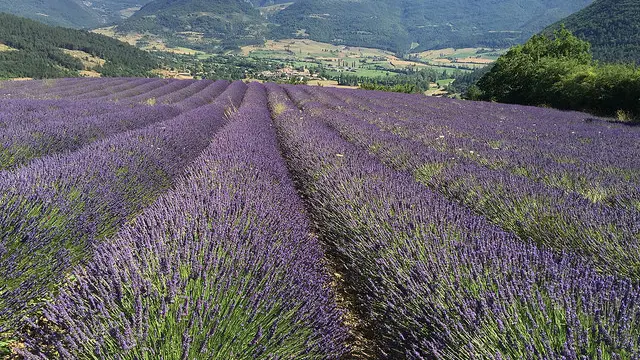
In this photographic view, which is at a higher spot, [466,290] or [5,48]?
[5,48]

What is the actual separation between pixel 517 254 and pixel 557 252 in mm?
703

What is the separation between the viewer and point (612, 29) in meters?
41.7

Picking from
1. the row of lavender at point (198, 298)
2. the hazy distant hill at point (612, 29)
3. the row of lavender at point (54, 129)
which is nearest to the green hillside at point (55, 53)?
the row of lavender at point (54, 129)

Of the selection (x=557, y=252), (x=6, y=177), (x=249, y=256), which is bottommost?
(x=557, y=252)

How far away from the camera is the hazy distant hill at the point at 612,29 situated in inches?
1438

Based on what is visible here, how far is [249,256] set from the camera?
64.4 inches

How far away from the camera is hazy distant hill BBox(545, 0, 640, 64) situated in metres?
36.5

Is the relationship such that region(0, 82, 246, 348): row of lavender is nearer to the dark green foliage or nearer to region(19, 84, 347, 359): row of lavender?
region(19, 84, 347, 359): row of lavender

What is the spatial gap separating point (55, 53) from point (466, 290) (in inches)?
2726

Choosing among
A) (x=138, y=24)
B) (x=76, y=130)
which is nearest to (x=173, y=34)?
(x=138, y=24)

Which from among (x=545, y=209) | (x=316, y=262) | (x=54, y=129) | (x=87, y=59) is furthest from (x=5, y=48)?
(x=545, y=209)

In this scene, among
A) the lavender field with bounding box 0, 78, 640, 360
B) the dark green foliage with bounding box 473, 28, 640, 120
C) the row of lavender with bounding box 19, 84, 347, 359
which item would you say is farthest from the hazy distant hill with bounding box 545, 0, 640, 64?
the row of lavender with bounding box 19, 84, 347, 359

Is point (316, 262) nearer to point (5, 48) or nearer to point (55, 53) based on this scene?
point (55, 53)

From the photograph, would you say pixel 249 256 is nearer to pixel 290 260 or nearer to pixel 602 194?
pixel 290 260
